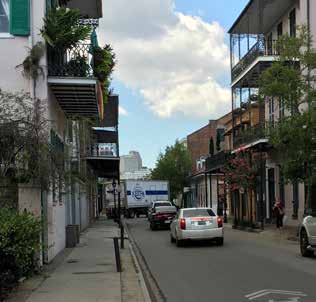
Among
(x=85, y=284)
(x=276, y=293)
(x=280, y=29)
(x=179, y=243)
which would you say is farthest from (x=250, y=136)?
(x=276, y=293)

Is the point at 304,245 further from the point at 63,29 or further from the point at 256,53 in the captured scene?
the point at 256,53

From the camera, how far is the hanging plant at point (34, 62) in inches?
598

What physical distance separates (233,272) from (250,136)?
21.0 meters

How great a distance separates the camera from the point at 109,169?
47938mm

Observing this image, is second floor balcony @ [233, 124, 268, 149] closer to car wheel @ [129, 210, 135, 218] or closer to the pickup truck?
the pickup truck

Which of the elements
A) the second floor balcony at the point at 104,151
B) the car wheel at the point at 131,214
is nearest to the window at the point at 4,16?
the second floor balcony at the point at 104,151

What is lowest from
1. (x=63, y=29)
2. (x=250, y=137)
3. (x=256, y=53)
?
(x=250, y=137)

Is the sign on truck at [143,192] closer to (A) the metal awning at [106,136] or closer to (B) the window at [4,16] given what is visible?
(A) the metal awning at [106,136]

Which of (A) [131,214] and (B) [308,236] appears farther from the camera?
(A) [131,214]

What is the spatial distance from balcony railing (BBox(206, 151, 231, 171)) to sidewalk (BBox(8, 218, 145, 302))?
2359cm

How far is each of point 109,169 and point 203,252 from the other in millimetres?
28111

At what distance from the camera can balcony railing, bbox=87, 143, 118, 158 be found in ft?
124

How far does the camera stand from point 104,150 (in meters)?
39.4

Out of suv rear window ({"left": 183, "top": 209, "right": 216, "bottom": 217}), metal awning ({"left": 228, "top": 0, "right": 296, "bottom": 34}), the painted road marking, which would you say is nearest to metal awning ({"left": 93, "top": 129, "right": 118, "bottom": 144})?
metal awning ({"left": 228, "top": 0, "right": 296, "bottom": 34})
